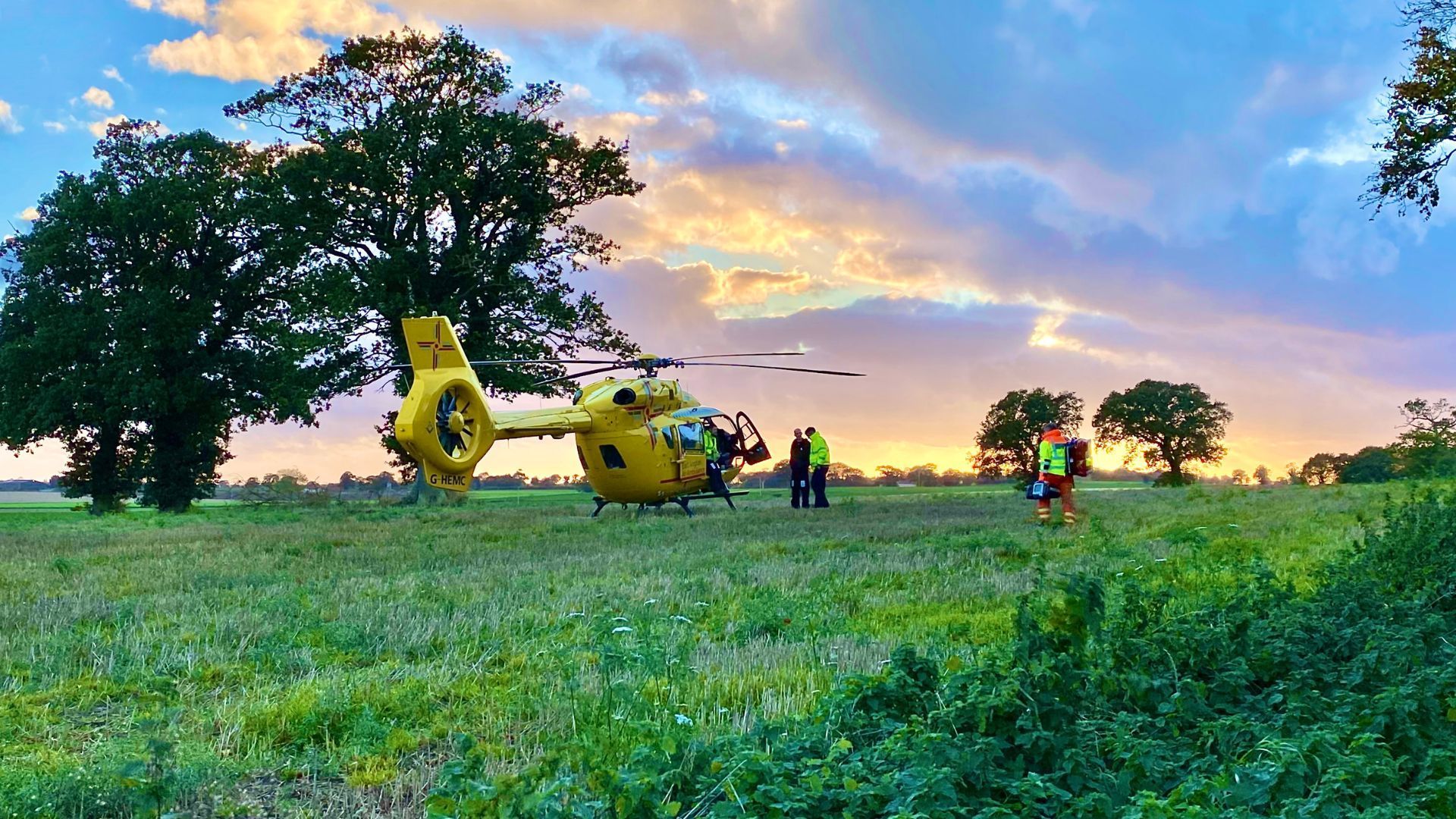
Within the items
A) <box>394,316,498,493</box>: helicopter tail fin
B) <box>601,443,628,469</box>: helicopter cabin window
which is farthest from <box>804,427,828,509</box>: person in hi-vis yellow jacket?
<box>394,316,498,493</box>: helicopter tail fin

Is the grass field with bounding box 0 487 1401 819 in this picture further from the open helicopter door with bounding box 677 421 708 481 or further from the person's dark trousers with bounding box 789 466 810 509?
the person's dark trousers with bounding box 789 466 810 509

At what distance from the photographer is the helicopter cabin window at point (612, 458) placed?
74.3 feet

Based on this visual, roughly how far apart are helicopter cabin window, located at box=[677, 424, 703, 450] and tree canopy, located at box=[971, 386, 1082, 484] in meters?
44.3

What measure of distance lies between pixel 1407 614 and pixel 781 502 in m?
25.3

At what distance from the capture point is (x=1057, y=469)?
18.3 meters

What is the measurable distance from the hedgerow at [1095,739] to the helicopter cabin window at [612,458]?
16230 millimetres

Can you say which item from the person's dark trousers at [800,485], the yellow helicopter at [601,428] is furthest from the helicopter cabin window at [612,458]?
the person's dark trousers at [800,485]

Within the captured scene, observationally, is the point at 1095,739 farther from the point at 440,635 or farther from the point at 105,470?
the point at 105,470

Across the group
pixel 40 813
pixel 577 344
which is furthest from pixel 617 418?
pixel 40 813

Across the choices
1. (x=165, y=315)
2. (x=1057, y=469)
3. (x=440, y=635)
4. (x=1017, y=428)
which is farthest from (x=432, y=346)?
(x=1017, y=428)

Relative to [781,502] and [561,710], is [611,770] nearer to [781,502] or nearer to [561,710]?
[561,710]

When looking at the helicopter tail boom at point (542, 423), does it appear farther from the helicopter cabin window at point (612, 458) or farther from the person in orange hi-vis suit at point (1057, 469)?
the person in orange hi-vis suit at point (1057, 469)

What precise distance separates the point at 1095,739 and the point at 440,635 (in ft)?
17.5

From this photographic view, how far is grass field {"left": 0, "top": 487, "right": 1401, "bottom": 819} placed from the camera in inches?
201
